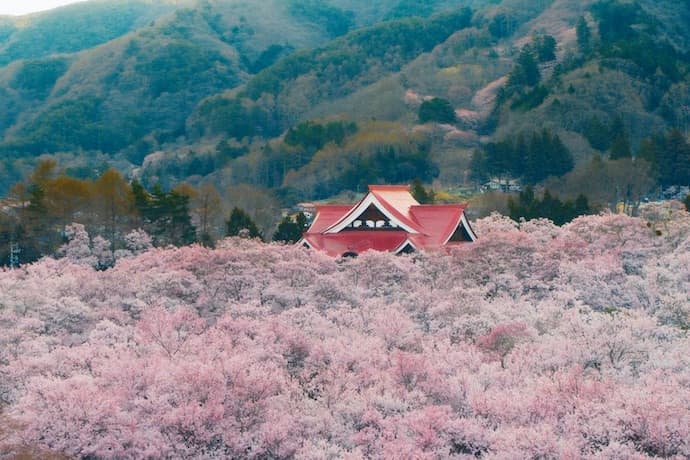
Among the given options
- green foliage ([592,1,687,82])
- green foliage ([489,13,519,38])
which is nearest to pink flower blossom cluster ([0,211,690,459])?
green foliage ([592,1,687,82])

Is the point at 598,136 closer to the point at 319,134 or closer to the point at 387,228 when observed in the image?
the point at 319,134

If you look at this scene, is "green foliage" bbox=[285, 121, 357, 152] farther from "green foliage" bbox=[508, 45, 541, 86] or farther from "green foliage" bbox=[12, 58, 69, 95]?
"green foliage" bbox=[12, 58, 69, 95]

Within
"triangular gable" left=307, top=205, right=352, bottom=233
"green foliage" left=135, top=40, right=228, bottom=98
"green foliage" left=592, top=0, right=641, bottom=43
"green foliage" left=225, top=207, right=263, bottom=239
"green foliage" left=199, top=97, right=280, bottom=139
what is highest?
"triangular gable" left=307, top=205, right=352, bottom=233

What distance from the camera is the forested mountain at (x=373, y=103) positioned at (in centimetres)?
7188

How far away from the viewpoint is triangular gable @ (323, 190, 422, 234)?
36250mm

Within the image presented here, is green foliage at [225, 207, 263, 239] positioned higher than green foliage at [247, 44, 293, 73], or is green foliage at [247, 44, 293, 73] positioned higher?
green foliage at [225, 207, 263, 239]

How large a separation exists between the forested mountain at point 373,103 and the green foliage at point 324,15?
12.9ft

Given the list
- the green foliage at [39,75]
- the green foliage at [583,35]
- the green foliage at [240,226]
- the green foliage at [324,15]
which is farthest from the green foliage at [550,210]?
the green foliage at [324,15]

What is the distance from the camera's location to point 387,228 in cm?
3669

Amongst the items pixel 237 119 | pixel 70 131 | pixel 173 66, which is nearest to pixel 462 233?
pixel 237 119

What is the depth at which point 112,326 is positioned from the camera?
24.5 meters

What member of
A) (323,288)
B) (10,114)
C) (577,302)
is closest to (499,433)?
(577,302)

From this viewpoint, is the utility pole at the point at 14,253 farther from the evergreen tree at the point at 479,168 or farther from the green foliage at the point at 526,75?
the green foliage at the point at 526,75

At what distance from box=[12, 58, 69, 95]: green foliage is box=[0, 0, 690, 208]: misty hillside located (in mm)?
308
